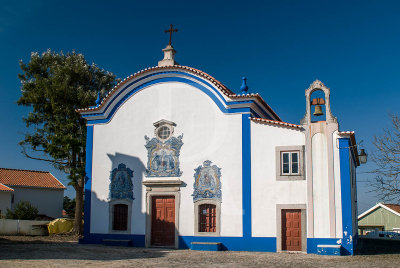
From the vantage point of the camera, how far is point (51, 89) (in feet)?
76.6

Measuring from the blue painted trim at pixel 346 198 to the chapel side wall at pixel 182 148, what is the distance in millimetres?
3636

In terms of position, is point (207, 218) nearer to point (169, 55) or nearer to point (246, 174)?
point (246, 174)

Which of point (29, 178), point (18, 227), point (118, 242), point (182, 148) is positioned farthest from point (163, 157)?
point (29, 178)

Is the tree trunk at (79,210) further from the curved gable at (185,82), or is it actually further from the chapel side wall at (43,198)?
the chapel side wall at (43,198)

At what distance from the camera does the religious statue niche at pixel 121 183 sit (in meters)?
18.2

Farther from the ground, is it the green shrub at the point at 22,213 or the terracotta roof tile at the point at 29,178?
the terracotta roof tile at the point at 29,178

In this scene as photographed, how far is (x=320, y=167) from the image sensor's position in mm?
15547

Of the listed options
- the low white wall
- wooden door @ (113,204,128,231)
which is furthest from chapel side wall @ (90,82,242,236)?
the low white wall

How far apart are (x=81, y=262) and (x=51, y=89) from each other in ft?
45.1

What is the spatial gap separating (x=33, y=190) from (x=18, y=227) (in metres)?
9.65

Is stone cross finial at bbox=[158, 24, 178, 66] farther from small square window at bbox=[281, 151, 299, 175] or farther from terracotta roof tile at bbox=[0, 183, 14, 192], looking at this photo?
terracotta roof tile at bbox=[0, 183, 14, 192]

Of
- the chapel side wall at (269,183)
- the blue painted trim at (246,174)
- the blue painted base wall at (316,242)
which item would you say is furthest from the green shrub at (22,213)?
the blue painted base wall at (316,242)

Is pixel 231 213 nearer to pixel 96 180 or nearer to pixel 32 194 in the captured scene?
pixel 96 180

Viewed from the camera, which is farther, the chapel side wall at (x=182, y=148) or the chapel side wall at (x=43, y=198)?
the chapel side wall at (x=43, y=198)
